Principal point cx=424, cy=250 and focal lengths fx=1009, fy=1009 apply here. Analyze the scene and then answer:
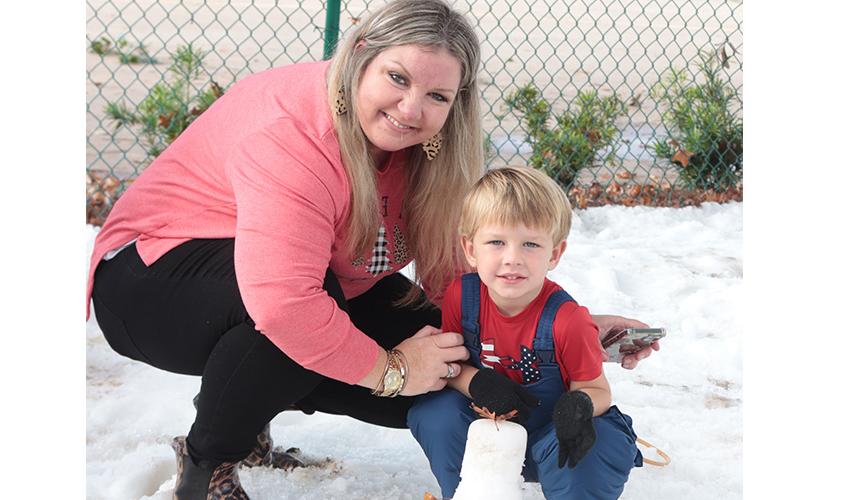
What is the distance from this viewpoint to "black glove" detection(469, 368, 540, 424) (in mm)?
1744

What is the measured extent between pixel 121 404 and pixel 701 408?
149 centimetres

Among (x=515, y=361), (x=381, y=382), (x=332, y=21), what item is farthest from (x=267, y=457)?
(x=332, y=21)

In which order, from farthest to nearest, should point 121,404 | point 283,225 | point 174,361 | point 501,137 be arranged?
point 501,137 < point 121,404 < point 174,361 < point 283,225

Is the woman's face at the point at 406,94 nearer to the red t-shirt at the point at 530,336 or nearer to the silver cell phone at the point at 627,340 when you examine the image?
the red t-shirt at the point at 530,336

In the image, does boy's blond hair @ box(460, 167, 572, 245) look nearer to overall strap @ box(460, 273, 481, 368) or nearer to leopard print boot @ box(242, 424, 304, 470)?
overall strap @ box(460, 273, 481, 368)

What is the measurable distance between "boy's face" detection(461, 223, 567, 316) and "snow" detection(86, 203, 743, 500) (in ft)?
1.90

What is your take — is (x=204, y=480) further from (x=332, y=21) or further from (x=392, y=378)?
(x=332, y=21)

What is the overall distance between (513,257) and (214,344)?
23.4 inches

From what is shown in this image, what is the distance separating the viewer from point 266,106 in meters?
1.93

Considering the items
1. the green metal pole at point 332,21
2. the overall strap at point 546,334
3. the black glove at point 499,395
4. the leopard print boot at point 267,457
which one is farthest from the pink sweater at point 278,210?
the green metal pole at point 332,21

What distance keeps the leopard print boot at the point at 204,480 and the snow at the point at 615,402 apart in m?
0.15

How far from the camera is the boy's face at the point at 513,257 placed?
179cm
